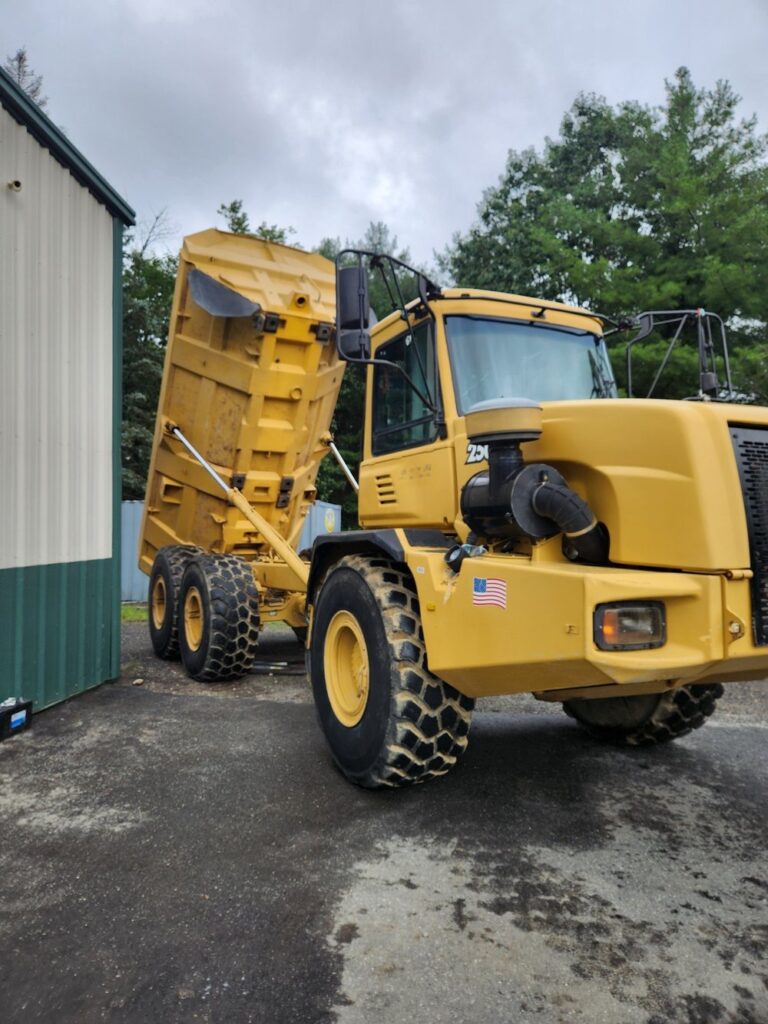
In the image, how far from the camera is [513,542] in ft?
10.4

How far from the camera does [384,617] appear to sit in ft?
11.2

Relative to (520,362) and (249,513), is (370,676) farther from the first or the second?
(249,513)

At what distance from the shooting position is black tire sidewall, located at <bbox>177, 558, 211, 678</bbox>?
610cm

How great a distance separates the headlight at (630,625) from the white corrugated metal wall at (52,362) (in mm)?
4070

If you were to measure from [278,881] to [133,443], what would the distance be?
728 inches

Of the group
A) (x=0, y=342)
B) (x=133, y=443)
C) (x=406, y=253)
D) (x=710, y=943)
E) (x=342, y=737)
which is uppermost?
(x=406, y=253)

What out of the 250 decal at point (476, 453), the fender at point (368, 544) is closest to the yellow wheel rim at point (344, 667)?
the fender at point (368, 544)

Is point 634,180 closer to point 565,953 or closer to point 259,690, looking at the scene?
point 259,690

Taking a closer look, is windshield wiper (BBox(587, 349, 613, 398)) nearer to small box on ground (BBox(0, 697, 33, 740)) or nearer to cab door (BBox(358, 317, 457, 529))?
cab door (BBox(358, 317, 457, 529))

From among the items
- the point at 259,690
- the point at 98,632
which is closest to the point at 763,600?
the point at 259,690

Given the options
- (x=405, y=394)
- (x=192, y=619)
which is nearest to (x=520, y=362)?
(x=405, y=394)

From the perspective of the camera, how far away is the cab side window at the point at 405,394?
3719 mm

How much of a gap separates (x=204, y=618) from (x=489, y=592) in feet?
12.6

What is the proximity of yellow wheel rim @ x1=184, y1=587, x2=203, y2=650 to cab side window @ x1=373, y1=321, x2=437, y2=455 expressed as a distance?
9.69 feet
